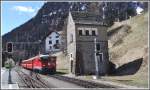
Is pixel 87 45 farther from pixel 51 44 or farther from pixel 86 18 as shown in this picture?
pixel 51 44

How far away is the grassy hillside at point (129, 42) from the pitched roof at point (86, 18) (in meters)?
7.08

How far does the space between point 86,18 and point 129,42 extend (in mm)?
13509

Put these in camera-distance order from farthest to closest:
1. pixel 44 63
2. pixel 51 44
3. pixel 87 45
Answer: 1. pixel 87 45
2. pixel 51 44
3. pixel 44 63

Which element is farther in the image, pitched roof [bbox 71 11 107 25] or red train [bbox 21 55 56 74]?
pitched roof [bbox 71 11 107 25]

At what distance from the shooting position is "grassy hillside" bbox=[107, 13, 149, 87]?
6122cm

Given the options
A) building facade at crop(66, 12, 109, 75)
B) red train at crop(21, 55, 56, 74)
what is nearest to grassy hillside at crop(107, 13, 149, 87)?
building facade at crop(66, 12, 109, 75)

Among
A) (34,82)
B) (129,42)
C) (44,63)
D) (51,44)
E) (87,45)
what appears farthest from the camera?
(129,42)

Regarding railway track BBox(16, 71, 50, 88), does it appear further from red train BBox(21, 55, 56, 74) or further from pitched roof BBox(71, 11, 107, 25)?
pitched roof BBox(71, 11, 107, 25)

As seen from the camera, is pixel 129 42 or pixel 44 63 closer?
pixel 44 63

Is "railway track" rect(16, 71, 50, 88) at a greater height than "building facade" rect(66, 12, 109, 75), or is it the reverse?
"building facade" rect(66, 12, 109, 75)

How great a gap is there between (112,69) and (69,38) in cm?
902

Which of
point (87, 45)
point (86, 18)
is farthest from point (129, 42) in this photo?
point (87, 45)

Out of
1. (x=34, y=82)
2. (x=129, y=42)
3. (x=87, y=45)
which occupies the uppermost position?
(x=129, y=42)

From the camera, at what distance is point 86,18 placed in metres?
60.8
